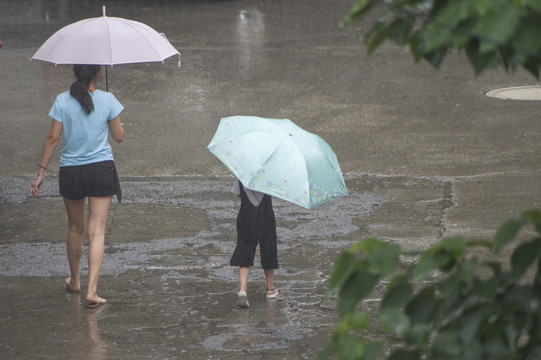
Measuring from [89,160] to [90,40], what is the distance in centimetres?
97

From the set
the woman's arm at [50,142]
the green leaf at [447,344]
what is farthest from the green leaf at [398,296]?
the woman's arm at [50,142]

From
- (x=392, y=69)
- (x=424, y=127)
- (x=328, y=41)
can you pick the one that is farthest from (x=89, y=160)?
(x=328, y=41)

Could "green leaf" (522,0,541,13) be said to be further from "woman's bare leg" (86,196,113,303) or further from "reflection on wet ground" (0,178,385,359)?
"woman's bare leg" (86,196,113,303)

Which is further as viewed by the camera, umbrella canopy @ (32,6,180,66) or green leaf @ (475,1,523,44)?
umbrella canopy @ (32,6,180,66)

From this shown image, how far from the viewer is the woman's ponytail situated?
239 inches

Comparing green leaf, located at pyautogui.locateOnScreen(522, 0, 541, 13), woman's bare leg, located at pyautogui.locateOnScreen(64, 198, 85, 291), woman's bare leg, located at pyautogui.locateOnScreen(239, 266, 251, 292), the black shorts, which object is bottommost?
woman's bare leg, located at pyautogui.locateOnScreen(239, 266, 251, 292)

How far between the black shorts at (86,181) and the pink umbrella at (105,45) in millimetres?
782

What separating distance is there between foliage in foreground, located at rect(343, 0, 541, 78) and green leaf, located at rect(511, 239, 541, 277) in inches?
14.3

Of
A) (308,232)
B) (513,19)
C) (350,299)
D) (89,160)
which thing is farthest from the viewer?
(308,232)

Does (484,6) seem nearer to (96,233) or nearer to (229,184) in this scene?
(96,233)

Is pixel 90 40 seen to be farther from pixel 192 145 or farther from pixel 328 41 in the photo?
pixel 328 41

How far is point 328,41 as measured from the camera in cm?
1647

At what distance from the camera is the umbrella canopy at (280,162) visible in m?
5.73

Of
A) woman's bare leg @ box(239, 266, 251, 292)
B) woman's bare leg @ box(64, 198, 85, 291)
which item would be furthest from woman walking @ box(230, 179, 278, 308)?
woman's bare leg @ box(64, 198, 85, 291)
